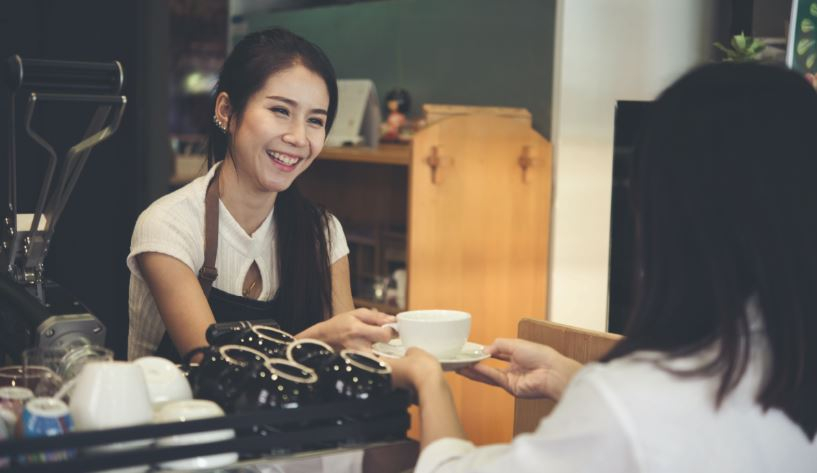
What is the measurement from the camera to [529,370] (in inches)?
63.0

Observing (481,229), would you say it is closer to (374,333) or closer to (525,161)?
(525,161)

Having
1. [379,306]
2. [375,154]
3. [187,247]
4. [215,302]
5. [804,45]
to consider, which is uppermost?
[804,45]

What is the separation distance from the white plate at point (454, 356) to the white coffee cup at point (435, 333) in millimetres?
18

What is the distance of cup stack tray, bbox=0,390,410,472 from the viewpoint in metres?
1.02

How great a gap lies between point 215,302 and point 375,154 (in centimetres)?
161

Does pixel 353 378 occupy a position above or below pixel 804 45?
below

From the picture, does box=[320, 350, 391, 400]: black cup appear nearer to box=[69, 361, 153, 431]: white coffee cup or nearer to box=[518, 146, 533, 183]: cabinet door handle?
box=[69, 361, 153, 431]: white coffee cup

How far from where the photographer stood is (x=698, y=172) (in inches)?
43.3

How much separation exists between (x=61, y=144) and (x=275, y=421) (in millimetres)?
2627

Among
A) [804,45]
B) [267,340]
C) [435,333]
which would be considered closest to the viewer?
[267,340]

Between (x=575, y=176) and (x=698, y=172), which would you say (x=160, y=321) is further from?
(x=575, y=176)

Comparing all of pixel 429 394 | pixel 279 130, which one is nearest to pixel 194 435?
pixel 429 394

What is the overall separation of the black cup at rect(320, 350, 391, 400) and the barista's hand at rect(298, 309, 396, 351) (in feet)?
1.28

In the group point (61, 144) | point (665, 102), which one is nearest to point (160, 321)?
point (665, 102)
